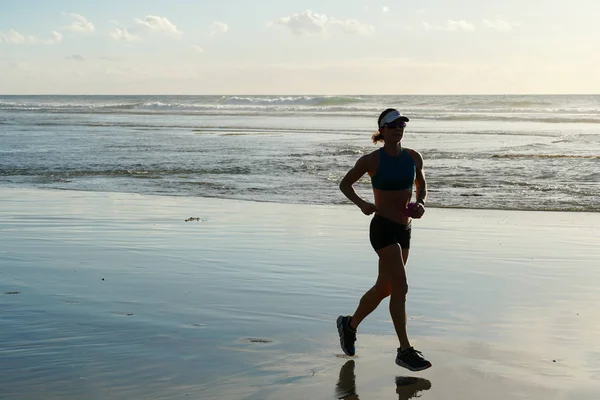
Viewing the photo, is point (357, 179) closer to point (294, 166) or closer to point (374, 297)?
point (374, 297)

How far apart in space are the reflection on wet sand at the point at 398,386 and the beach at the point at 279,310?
17 millimetres

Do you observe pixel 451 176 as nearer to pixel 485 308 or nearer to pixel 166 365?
pixel 485 308

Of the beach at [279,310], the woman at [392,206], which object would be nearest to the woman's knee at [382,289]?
the woman at [392,206]

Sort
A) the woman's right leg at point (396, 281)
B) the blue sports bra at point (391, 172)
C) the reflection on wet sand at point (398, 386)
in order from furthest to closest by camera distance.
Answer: the blue sports bra at point (391, 172) → the woman's right leg at point (396, 281) → the reflection on wet sand at point (398, 386)

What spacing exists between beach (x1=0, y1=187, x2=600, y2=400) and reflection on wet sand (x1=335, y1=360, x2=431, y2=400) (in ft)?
0.06

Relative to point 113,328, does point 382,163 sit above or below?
above

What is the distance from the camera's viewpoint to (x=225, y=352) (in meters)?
5.58

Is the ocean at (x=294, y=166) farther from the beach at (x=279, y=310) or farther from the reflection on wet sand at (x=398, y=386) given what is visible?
the reflection on wet sand at (x=398, y=386)

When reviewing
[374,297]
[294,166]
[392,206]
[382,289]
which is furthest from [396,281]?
[294,166]

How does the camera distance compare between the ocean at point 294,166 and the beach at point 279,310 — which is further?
the ocean at point 294,166

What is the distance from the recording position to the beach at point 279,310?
5043 mm

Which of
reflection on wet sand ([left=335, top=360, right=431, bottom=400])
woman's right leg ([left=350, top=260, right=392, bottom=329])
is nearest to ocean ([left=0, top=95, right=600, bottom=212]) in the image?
woman's right leg ([left=350, top=260, right=392, bottom=329])

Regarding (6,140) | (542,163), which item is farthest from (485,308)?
(6,140)

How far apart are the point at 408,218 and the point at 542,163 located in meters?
16.2
